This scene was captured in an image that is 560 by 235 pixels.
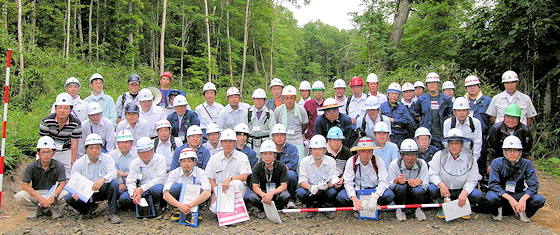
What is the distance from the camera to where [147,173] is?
568cm

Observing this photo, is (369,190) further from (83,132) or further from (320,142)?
(83,132)

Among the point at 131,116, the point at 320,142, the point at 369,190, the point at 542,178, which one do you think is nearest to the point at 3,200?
the point at 131,116

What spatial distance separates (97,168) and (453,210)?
17.9 feet

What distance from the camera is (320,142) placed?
222 inches

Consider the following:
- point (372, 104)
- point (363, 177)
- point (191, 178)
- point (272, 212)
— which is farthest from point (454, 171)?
point (191, 178)

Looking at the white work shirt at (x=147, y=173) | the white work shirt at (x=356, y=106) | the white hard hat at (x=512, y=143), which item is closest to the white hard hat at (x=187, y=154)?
the white work shirt at (x=147, y=173)

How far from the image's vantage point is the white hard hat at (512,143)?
17.5 ft

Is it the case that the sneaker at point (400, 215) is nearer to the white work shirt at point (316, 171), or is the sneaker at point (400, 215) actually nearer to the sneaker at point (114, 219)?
the white work shirt at point (316, 171)

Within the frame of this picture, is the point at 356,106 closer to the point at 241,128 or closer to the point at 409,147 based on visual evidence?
the point at 409,147

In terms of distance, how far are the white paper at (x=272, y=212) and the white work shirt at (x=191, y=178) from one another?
942mm

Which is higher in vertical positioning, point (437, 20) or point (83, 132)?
point (437, 20)

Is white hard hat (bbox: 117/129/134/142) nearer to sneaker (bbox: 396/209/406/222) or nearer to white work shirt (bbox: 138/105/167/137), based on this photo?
white work shirt (bbox: 138/105/167/137)

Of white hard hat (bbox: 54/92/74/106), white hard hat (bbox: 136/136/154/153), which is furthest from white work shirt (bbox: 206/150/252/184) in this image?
white hard hat (bbox: 54/92/74/106)

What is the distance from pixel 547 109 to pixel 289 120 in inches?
315
